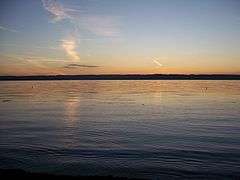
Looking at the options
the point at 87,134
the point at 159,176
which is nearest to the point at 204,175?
the point at 159,176

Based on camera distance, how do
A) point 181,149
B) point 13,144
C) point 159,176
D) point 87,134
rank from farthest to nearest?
1. point 87,134
2. point 13,144
3. point 181,149
4. point 159,176

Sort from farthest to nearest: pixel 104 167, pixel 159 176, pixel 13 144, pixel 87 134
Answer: pixel 87 134
pixel 13 144
pixel 104 167
pixel 159 176

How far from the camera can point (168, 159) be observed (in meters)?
15.9

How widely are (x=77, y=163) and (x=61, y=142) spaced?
535 centimetres

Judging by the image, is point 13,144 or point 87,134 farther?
point 87,134

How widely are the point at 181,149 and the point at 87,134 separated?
24.5 ft

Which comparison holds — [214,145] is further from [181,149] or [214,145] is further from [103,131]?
[103,131]

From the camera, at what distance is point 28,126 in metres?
26.3

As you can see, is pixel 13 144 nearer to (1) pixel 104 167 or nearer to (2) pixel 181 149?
(1) pixel 104 167

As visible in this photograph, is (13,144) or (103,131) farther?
(103,131)

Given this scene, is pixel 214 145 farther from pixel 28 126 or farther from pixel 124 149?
pixel 28 126

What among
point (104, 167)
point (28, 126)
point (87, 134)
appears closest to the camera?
point (104, 167)

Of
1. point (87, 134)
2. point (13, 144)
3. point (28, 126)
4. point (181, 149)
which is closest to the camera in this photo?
point (181, 149)

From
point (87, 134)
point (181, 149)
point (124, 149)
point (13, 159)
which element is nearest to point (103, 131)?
point (87, 134)
